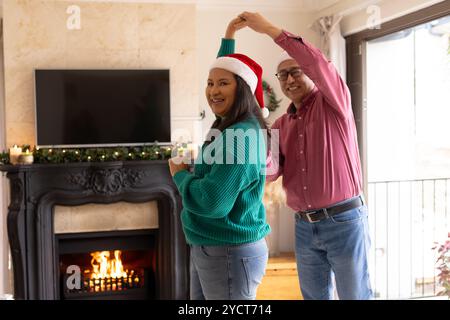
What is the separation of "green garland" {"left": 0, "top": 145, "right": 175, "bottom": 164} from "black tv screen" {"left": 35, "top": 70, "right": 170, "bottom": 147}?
99mm

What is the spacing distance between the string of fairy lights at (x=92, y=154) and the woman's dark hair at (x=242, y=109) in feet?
7.90

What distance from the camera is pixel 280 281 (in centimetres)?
441

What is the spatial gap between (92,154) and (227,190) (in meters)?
2.60

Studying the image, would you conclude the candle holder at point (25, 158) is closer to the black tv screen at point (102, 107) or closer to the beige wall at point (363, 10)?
the black tv screen at point (102, 107)

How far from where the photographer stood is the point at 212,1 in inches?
184

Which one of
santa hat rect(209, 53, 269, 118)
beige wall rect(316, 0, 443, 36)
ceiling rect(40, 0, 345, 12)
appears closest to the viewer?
santa hat rect(209, 53, 269, 118)

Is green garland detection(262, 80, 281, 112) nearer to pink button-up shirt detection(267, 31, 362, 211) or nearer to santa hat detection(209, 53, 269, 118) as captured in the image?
pink button-up shirt detection(267, 31, 362, 211)

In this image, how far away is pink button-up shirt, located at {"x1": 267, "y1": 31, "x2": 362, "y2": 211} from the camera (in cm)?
192

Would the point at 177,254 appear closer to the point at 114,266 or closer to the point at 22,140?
the point at 114,266

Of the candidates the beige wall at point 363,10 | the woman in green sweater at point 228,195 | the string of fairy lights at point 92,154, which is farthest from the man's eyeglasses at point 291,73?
the string of fairy lights at point 92,154

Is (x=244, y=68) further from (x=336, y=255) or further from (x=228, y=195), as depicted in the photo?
(x=336, y=255)

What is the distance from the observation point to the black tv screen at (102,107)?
4.07 metres

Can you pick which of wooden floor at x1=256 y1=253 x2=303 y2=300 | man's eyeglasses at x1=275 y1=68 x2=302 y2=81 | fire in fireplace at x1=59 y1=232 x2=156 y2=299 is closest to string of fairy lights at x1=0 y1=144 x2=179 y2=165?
fire in fireplace at x1=59 y1=232 x2=156 y2=299
